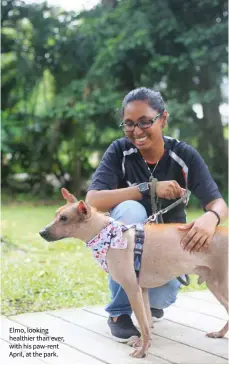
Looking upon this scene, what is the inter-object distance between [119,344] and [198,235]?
25.9 inches

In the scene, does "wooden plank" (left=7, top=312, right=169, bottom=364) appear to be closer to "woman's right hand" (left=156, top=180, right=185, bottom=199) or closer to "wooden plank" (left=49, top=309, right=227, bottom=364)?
"wooden plank" (left=49, top=309, right=227, bottom=364)

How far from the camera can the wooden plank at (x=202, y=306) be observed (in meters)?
3.24

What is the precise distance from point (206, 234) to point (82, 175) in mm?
9221

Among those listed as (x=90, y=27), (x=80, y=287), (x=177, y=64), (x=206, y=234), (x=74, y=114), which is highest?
(x=90, y=27)

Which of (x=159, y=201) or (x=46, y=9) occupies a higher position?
(x=46, y=9)

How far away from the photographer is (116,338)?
9.03 ft

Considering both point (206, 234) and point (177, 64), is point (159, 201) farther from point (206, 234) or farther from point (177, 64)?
point (177, 64)

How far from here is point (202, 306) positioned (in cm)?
338

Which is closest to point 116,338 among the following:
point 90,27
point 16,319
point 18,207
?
point 16,319

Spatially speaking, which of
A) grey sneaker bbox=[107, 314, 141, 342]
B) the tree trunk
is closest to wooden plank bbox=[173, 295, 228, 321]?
grey sneaker bbox=[107, 314, 141, 342]

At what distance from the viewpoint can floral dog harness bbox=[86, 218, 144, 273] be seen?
2482mm

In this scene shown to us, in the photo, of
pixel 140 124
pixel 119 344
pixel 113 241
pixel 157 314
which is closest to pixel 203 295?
pixel 157 314

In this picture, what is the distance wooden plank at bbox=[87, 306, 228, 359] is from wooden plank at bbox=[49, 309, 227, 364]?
46mm

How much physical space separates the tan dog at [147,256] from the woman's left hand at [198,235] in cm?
2
